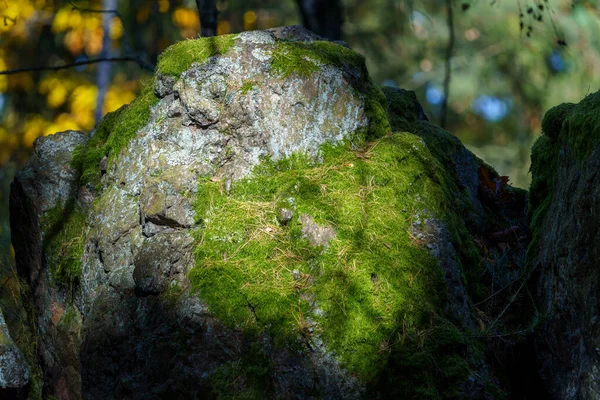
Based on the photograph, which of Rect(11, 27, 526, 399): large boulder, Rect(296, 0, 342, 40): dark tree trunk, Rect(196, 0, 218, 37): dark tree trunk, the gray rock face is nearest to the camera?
Rect(11, 27, 526, 399): large boulder

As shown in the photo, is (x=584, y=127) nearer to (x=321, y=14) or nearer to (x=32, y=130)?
(x=321, y=14)

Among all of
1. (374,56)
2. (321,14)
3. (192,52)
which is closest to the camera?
(192,52)

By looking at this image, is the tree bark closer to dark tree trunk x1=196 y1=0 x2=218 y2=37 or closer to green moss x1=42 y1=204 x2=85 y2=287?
dark tree trunk x1=196 y1=0 x2=218 y2=37

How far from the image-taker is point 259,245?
3.36 m

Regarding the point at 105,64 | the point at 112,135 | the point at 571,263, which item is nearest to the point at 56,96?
the point at 105,64

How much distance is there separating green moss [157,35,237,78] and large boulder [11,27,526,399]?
1cm

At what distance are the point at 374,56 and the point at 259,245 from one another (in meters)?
11.1

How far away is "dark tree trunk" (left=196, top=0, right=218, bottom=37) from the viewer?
646 cm

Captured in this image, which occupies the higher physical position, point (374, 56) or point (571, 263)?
point (374, 56)

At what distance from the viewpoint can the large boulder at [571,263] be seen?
2.88 m

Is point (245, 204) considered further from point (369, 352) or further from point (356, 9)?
point (356, 9)

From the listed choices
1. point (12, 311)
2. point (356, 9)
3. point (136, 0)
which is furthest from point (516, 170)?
point (12, 311)

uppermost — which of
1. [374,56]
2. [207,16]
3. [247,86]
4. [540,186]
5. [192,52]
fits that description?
[374,56]

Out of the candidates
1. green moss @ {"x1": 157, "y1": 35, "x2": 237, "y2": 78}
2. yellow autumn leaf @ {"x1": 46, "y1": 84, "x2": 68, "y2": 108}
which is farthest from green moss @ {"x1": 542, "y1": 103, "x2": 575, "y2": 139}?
yellow autumn leaf @ {"x1": 46, "y1": 84, "x2": 68, "y2": 108}
